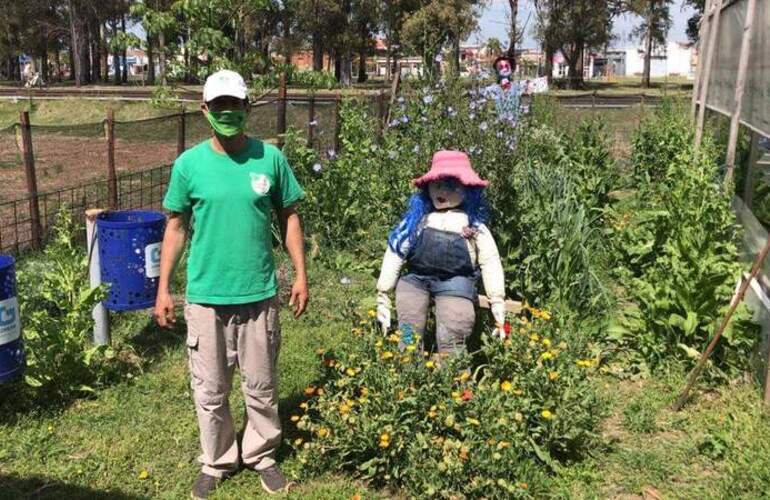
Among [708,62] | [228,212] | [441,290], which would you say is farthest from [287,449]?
[708,62]

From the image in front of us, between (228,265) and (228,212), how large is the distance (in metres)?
0.22

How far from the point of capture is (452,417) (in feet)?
10.5

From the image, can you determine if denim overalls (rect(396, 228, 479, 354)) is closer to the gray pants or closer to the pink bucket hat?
the gray pants

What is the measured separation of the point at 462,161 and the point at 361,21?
47.2 metres

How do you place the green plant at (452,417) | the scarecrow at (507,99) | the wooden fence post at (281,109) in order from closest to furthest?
the green plant at (452,417), the scarecrow at (507,99), the wooden fence post at (281,109)

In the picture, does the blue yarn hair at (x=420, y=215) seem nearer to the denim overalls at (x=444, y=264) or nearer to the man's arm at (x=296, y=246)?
the denim overalls at (x=444, y=264)

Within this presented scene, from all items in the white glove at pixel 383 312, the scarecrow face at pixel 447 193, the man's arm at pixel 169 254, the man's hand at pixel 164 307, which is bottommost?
the white glove at pixel 383 312

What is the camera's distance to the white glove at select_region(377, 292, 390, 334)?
4043 millimetres

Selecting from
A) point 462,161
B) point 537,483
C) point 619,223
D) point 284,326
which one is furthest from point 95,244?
point 619,223

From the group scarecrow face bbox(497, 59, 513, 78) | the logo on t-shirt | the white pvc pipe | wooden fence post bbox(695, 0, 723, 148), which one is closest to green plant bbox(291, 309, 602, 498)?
the logo on t-shirt

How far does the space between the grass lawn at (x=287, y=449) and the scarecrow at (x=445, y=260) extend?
0.33 m

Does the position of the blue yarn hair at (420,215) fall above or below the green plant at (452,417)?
above

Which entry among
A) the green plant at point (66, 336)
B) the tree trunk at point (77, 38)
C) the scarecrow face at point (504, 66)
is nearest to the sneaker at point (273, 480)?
the green plant at point (66, 336)

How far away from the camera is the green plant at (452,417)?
321 cm
